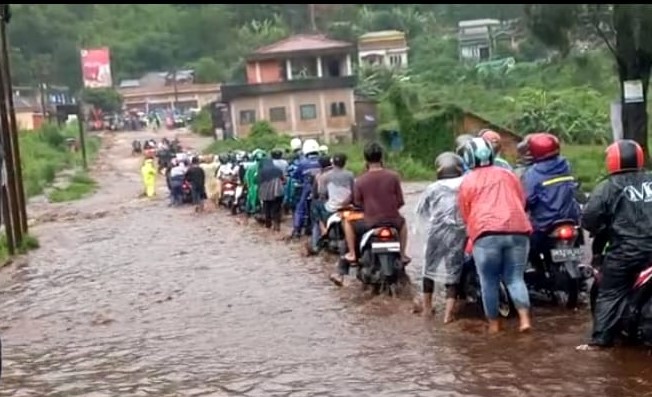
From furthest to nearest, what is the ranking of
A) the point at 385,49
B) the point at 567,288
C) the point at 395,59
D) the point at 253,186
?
the point at 385,49
the point at 395,59
the point at 253,186
the point at 567,288

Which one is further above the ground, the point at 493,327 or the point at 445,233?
the point at 445,233

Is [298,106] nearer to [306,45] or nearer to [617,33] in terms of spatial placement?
[306,45]

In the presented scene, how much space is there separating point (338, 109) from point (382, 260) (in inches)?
2045

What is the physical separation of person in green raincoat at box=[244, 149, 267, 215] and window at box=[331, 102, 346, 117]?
3848 centimetres

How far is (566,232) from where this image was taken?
9750mm

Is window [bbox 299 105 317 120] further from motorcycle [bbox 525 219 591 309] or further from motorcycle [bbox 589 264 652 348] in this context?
motorcycle [bbox 589 264 652 348]

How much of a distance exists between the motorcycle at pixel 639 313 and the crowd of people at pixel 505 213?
74 mm

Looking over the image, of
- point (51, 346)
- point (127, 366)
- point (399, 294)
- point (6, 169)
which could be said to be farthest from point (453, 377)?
point (6, 169)

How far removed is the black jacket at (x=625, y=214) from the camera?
8164 millimetres

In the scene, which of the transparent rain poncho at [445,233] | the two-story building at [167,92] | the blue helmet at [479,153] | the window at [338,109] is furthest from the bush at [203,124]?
the blue helmet at [479,153]

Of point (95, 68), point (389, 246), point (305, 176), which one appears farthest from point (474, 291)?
point (95, 68)

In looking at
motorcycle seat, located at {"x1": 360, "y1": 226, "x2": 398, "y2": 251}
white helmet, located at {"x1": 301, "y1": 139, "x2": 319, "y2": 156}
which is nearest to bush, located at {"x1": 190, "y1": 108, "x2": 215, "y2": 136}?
white helmet, located at {"x1": 301, "y1": 139, "x2": 319, "y2": 156}

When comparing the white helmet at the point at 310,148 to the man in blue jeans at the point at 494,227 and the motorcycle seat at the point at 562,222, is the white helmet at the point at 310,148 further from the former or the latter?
the man in blue jeans at the point at 494,227

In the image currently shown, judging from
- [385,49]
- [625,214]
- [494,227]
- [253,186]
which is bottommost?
[253,186]
